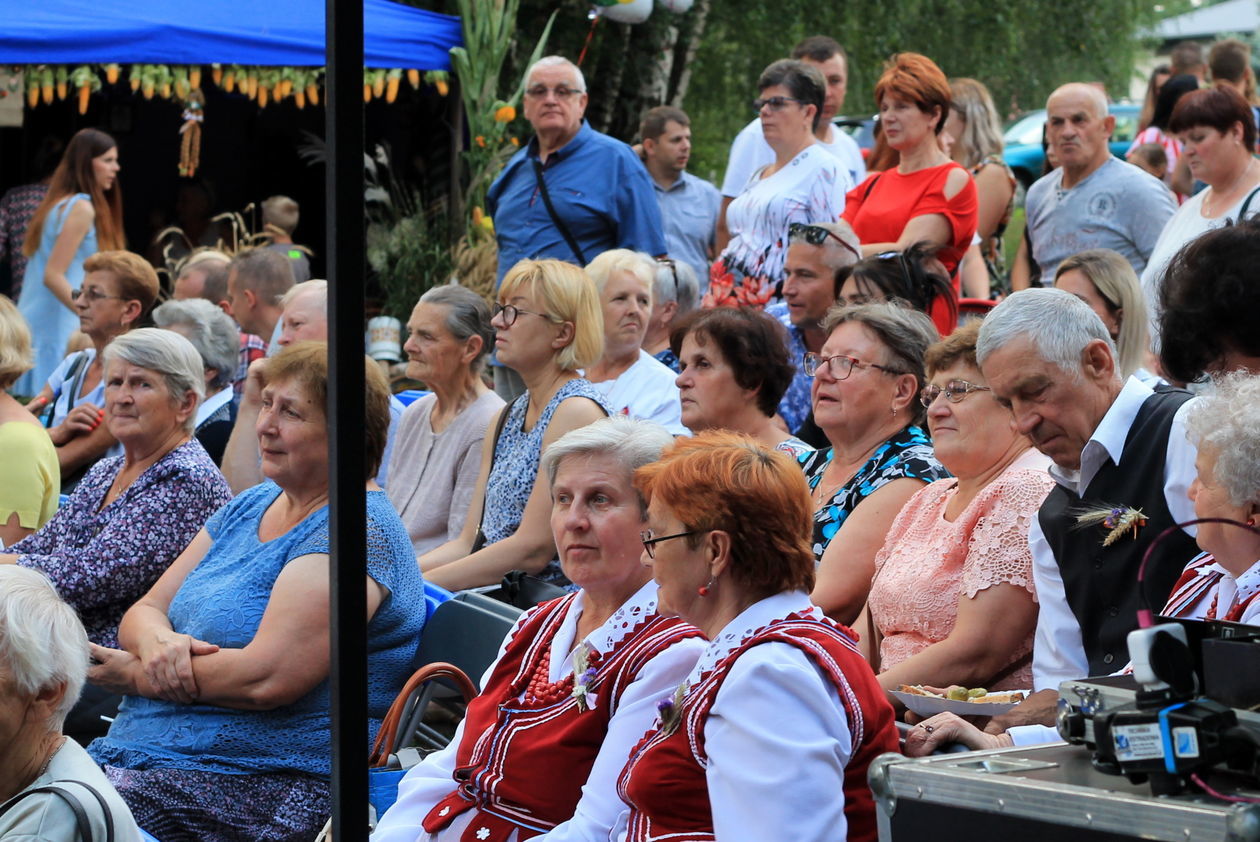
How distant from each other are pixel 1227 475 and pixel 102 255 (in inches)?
223

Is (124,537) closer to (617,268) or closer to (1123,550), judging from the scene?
(617,268)

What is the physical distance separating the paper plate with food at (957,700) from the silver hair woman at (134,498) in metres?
2.19

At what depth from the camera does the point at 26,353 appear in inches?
207

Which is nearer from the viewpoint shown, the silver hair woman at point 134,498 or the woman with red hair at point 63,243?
the silver hair woman at point 134,498

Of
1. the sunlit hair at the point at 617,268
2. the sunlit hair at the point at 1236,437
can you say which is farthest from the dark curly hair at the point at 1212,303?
the sunlit hair at the point at 617,268

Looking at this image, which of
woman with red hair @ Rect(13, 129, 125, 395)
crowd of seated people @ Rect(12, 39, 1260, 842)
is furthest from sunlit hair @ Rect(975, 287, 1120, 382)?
woman with red hair @ Rect(13, 129, 125, 395)

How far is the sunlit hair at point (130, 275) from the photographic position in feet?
22.0

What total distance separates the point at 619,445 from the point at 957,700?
87 cm

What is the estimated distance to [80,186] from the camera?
933cm

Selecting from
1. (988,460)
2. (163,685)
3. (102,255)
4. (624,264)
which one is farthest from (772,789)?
(102,255)

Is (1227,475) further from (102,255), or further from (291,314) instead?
(102,255)

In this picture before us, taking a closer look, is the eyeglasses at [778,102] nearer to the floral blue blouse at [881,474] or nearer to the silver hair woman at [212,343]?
the silver hair woman at [212,343]

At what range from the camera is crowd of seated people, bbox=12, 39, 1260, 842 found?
2539 millimetres

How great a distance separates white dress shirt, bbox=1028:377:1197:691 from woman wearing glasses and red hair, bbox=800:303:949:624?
0.66 meters
